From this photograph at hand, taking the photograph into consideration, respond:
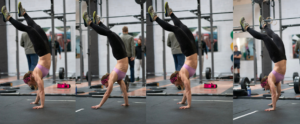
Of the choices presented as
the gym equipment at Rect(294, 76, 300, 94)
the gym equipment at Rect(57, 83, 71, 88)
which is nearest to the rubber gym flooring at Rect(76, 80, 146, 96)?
the gym equipment at Rect(57, 83, 71, 88)

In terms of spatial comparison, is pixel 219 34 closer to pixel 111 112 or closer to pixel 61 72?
pixel 111 112

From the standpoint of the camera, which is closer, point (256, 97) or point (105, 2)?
point (105, 2)

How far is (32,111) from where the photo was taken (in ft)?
12.2

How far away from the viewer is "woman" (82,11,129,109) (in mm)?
3471

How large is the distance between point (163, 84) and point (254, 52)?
161cm

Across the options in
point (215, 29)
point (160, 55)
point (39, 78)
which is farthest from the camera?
point (39, 78)

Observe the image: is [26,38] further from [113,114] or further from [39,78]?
[113,114]

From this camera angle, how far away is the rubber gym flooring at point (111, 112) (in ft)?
A: 11.7

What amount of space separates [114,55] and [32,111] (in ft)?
4.91

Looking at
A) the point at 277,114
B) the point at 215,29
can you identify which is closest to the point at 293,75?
the point at 277,114

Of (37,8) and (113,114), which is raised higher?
(37,8)

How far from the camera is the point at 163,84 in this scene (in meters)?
3.54

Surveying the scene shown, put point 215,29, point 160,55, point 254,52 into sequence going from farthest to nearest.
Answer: point 254,52 → point 160,55 → point 215,29

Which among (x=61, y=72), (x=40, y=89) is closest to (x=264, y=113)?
(x=61, y=72)
